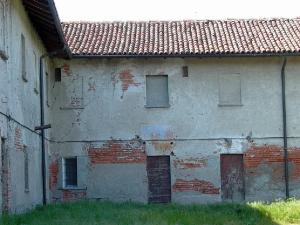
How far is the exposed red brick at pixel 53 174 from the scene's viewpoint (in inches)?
935

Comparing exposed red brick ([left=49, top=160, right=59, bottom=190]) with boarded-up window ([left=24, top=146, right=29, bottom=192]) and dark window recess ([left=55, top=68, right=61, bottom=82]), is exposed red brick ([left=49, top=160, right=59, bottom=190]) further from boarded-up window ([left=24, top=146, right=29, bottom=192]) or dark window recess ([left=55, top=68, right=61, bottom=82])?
boarded-up window ([left=24, top=146, right=29, bottom=192])

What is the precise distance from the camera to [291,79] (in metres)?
24.4

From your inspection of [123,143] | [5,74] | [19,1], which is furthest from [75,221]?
[123,143]

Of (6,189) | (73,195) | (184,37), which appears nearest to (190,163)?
(73,195)

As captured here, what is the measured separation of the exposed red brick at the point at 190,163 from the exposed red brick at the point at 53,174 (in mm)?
4316

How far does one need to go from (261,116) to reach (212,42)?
3.30 metres

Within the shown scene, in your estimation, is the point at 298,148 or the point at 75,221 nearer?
the point at 75,221

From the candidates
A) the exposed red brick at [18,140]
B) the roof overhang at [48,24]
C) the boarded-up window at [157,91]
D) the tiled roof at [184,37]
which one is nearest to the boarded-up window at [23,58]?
the roof overhang at [48,24]

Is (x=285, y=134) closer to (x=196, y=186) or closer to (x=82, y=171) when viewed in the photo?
(x=196, y=186)

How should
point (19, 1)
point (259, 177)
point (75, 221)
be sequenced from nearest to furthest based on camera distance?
1. point (75, 221)
2. point (19, 1)
3. point (259, 177)

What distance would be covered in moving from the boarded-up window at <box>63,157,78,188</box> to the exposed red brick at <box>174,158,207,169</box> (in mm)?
3699

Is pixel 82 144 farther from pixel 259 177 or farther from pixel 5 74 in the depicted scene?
pixel 5 74

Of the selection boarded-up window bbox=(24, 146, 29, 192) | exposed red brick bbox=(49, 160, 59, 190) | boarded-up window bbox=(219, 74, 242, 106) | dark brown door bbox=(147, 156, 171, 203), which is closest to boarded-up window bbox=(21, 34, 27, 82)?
boarded-up window bbox=(24, 146, 29, 192)

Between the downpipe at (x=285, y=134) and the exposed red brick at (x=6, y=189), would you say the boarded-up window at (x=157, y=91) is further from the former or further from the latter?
the exposed red brick at (x=6, y=189)
